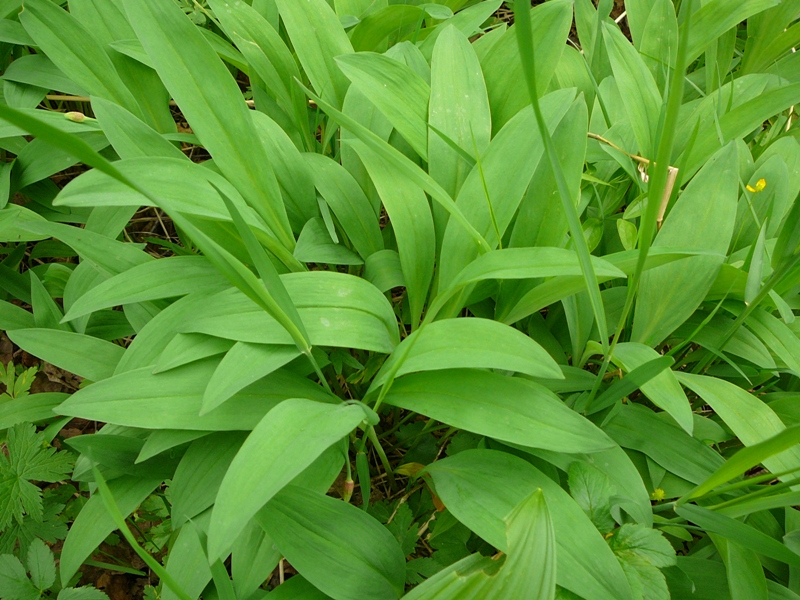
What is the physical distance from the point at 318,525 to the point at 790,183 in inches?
39.8

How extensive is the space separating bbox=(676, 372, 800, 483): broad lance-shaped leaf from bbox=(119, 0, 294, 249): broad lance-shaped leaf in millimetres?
720

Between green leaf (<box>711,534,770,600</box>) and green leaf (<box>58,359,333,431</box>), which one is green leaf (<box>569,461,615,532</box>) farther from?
green leaf (<box>58,359,333,431</box>)

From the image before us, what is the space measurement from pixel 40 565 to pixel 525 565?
715mm

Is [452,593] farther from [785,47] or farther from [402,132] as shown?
[785,47]

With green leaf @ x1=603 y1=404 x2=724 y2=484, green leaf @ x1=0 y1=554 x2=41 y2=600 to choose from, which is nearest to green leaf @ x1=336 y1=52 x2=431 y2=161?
green leaf @ x1=603 y1=404 x2=724 y2=484

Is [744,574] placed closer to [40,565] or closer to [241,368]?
[241,368]

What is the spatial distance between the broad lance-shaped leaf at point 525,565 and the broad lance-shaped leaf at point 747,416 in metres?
0.37

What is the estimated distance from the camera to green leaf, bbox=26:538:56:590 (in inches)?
32.8

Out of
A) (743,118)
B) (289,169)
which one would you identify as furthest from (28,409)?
(743,118)

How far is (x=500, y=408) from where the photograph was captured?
704 millimetres

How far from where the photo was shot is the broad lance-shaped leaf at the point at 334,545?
2.29 feet

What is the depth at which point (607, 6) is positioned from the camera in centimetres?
119

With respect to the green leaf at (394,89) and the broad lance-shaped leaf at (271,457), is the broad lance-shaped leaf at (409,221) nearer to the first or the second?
the green leaf at (394,89)

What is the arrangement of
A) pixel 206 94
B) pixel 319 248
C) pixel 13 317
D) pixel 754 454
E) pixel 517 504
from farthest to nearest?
pixel 13 317
pixel 319 248
pixel 206 94
pixel 517 504
pixel 754 454
